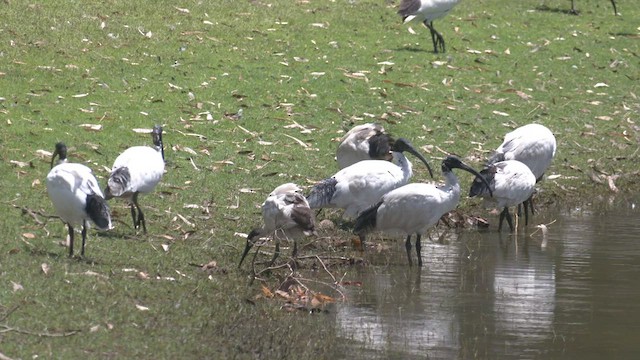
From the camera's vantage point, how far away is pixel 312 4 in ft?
73.8

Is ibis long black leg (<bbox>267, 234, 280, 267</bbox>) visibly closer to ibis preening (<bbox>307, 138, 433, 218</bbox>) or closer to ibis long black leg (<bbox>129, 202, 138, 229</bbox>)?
ibis preening (<bbox>307, 138, 433, 218</bbox>)

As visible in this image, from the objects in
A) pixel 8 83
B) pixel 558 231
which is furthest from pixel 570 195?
pixel 8 83

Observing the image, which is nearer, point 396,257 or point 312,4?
point 396,257

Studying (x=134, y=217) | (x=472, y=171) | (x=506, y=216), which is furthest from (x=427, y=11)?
(x=134, y=217)

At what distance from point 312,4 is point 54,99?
24.1ft

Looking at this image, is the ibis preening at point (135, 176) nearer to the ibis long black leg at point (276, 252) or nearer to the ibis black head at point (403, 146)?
the ibis long black leg at point (276, 252)

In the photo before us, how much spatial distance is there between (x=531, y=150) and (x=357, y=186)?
283 cm

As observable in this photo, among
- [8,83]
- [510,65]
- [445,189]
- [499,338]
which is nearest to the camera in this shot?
[499,338]

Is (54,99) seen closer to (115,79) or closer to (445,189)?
(115,79)

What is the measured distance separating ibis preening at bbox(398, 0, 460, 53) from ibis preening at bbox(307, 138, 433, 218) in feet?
26.2

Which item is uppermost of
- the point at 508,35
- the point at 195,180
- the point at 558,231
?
the point at 195,180

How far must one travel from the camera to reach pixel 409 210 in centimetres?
1191

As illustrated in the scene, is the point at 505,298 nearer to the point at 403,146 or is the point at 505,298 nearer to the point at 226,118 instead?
the point at 403,146

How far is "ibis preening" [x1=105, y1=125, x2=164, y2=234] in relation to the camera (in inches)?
455
